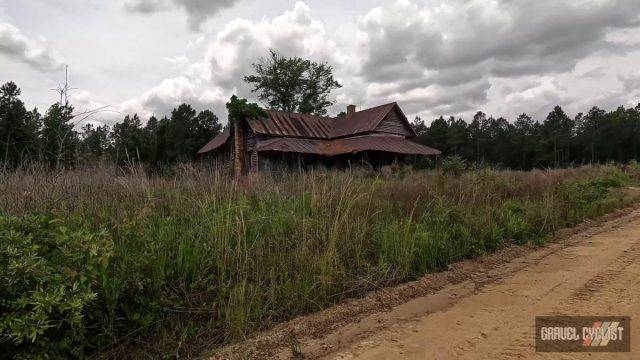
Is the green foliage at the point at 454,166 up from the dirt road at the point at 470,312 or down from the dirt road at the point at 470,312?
up

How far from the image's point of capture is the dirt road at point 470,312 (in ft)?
11.1

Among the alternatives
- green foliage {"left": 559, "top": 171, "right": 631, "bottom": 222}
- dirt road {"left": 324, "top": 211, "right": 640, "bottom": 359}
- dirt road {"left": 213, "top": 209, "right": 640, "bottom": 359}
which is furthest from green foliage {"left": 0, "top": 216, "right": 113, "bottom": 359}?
green foliage {"left": 559, "top": 171, "right": 631, "bottom": 222}

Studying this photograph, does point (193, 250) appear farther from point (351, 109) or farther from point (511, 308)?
point (351, 109)

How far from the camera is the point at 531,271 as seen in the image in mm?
5543

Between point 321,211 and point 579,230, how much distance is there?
569cm

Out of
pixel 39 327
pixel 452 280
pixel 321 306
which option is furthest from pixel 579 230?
pixel 39 327

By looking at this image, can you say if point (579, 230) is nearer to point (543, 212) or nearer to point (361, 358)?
point (543, 212)

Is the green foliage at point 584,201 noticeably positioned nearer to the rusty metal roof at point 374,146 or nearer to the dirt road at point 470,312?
the dirt road at point 470,312

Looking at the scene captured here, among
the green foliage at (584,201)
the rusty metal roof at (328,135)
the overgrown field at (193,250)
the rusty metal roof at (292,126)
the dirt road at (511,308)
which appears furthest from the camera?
the rusty metal roof at (292,126)

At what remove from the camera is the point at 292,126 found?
31047mm

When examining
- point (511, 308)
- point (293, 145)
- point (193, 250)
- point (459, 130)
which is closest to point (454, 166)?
point (511, 308)

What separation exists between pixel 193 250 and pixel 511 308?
317 centimetres

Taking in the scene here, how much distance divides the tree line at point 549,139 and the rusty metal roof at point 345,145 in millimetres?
41061

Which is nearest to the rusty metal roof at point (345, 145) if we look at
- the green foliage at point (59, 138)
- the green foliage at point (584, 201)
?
the green foliage at point (584, 201)
